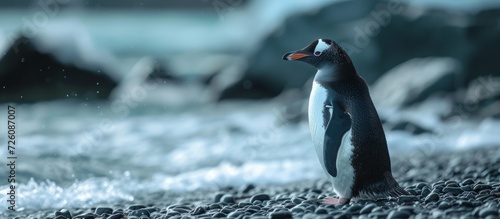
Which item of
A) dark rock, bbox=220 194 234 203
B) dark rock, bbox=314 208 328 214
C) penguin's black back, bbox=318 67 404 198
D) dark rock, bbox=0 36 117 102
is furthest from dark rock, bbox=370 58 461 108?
dark rock, bbox=314 208 328 214

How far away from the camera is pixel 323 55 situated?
12.6 feet

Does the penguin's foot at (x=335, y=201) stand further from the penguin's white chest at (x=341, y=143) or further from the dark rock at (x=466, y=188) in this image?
the dark rock at (x=466, y=188)

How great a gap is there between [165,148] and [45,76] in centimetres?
667

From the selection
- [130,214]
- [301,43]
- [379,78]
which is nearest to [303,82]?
[301,43]

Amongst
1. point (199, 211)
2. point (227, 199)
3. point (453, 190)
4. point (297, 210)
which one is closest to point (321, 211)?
point (297, 210)

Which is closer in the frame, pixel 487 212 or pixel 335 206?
pixel 487 212

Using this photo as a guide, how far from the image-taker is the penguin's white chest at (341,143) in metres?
3.74

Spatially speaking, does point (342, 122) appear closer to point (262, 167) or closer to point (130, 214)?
point (130, 214)

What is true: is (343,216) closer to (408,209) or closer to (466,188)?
(408,209)

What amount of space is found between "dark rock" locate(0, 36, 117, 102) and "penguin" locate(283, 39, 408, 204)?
10.2 meters

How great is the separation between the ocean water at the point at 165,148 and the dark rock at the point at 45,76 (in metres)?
0.59

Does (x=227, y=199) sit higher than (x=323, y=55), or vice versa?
(x=323, y=55)

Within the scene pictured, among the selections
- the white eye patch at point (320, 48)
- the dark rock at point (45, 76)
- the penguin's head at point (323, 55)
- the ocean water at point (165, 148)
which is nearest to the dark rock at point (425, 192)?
the penguin's head at point (323, 55)

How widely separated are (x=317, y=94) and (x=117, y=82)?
12117 mm
